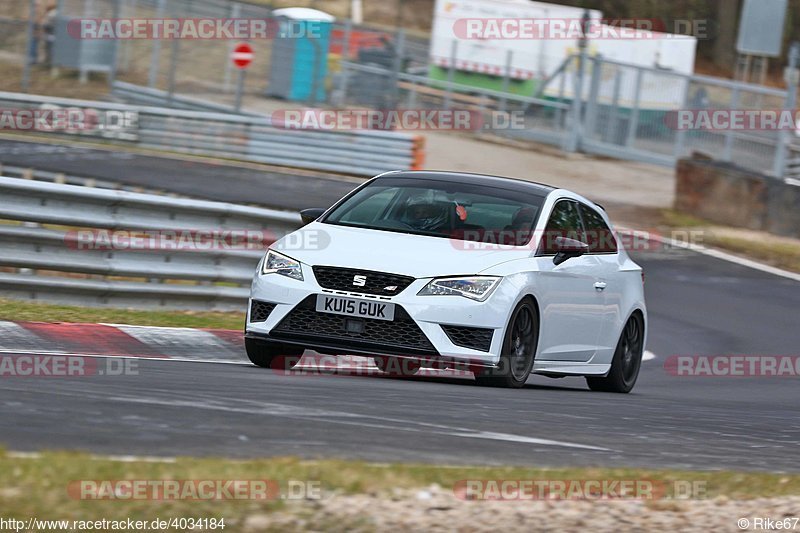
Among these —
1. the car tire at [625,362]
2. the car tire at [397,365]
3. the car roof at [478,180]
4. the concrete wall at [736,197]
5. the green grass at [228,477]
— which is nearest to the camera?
the green grass at [228,477]

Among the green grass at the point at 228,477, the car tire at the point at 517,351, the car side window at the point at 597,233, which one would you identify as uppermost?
the car side window at the point at 597,233

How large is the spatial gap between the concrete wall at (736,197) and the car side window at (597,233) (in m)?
13.2

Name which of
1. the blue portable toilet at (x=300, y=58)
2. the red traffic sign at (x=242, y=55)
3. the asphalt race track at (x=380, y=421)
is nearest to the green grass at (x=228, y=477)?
the asphalt race track at (x=380, y=421)

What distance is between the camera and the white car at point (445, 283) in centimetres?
873

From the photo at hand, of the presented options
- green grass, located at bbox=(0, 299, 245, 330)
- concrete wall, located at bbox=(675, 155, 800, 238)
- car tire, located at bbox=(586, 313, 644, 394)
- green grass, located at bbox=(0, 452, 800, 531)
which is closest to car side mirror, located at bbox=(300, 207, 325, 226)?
green grass, located at bbox=(0, 299, 245, 330)

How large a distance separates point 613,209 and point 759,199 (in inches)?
130

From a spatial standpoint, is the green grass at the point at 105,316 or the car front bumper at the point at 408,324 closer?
the car front bumper at the point at 408,324

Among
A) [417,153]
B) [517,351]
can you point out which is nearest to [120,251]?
[517,351]

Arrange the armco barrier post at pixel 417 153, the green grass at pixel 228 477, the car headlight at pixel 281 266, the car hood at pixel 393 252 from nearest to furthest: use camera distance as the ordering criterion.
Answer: the green grass at pixel 228 477
the car hood at pixel 393 252
the car headlight at pixel 281 266
the armco barrier post at pixel 417 153

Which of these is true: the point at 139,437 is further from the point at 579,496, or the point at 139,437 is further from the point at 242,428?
the point at 579,496

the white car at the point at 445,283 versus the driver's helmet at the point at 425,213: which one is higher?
the driver's helmet at the point at 425,213

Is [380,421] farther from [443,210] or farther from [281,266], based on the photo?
[443,210]

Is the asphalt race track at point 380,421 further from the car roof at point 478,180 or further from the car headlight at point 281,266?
the car roof at point 478,180

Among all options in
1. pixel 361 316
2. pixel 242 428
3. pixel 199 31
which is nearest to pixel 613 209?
pixel 199 31
